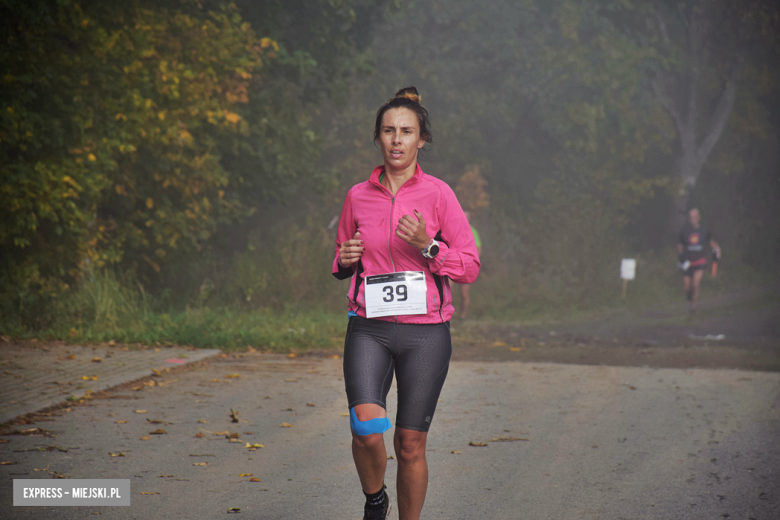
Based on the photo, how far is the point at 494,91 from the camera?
33.6 metres

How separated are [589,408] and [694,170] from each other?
27.5 metres

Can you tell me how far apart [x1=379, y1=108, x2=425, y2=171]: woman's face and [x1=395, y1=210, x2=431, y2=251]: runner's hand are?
363 millimetres

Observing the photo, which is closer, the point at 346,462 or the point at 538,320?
the point at 346,462

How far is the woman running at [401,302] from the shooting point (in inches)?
163

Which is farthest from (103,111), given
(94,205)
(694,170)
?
(694,170)

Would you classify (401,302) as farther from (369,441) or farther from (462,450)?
(462,450)

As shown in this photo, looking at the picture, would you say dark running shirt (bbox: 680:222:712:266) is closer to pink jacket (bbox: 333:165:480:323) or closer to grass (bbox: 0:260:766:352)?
grass (bbox: 0:260:766:352)

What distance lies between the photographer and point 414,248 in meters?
4.25

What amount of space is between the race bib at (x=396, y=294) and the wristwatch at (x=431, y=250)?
0.44 feet

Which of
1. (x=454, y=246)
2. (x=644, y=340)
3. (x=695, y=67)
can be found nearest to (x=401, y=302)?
(x=454, y=246)

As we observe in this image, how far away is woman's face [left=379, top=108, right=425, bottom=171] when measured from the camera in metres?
4.29

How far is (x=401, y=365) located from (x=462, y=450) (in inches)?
104

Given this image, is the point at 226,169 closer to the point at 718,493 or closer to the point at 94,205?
the point at 94,205

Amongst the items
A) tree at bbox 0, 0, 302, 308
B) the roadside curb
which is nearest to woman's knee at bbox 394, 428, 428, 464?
the roadside curb
